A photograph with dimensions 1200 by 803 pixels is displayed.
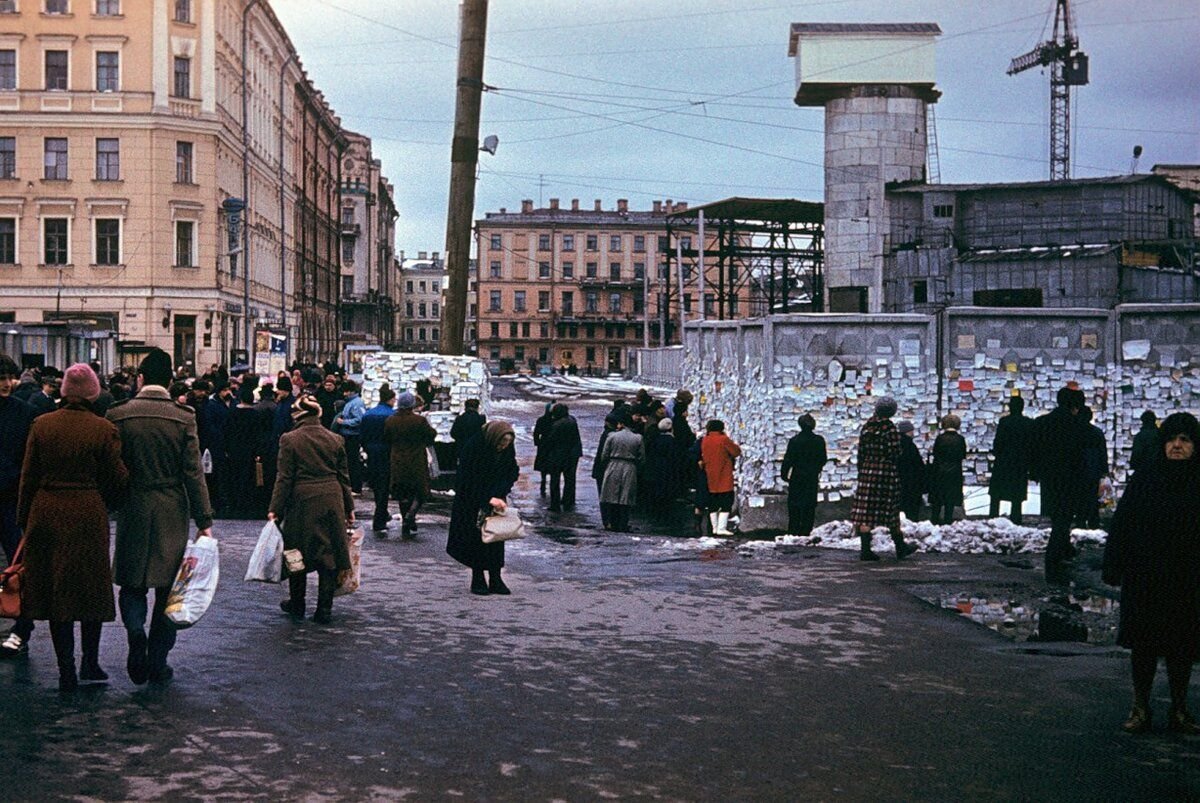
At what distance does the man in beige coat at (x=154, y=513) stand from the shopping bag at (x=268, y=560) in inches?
67.9

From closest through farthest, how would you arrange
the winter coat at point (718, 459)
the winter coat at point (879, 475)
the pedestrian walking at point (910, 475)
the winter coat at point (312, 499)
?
the winter coat at point (312, 499), the winter coat at point (879, 475), the pedestrian walking at point (910, 475), the winter coat at point (718, 459)

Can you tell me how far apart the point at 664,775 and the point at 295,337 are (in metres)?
74.4

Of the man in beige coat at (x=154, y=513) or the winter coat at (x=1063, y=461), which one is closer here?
the man in beige coat at (x=154, y=513)

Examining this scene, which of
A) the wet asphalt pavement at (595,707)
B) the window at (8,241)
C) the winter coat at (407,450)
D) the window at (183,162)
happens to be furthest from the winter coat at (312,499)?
the window at (8,241)

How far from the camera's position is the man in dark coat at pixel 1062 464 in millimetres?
12930

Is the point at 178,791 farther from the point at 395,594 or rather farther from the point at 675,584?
the point at 675,584

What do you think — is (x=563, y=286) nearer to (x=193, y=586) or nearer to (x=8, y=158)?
(x=8, y=158)

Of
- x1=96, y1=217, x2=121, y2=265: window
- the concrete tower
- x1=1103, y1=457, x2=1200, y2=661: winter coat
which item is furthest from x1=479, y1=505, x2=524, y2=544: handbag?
the concrete tower

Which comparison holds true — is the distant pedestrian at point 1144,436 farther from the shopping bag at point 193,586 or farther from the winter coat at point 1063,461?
the shopping bag at point 193,586

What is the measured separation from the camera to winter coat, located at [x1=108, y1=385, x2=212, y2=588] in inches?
321

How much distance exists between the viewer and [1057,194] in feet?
197

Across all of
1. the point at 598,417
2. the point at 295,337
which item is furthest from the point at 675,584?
the point at 295,337

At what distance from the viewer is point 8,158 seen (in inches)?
2180

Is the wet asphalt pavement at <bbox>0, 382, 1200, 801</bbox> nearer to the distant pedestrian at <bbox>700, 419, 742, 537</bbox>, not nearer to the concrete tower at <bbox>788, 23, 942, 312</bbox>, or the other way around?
the distant pedestrian at <bbox>700, 419, 742, 537</bbox>
